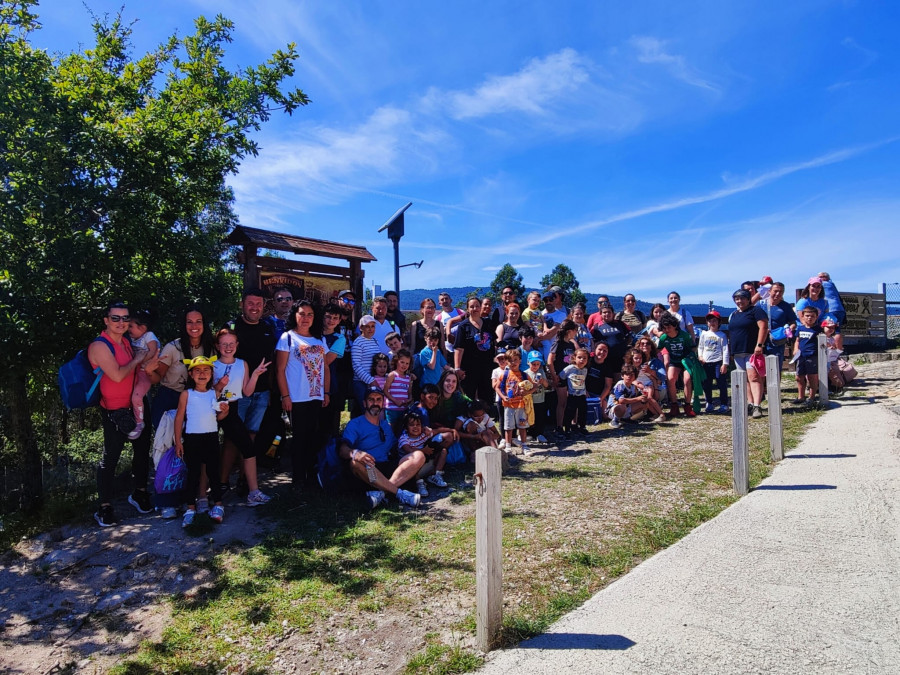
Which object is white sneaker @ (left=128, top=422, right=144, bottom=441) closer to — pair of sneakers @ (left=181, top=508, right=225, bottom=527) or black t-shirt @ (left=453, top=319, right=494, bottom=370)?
pair of sneakers @ (left=181, top=508, right=225, bottom=527)

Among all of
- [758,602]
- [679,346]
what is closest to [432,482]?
[758,602]

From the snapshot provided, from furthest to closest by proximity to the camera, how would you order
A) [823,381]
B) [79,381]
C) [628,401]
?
1. [823,381]
2. [628,401]
3. [79,381]

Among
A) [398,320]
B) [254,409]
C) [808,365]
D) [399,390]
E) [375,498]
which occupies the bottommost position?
[375,498]

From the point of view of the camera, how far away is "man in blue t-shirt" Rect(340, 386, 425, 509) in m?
5.18

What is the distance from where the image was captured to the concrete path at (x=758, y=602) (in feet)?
8.43

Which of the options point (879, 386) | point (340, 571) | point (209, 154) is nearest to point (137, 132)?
point (209, 154)

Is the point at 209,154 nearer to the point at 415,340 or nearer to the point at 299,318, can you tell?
the point at 299,318

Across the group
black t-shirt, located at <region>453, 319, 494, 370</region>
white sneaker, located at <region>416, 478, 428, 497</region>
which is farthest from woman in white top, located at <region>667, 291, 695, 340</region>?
white sneaker, located at <region>416, 478, 428, 497</region>

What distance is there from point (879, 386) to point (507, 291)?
7.35 m

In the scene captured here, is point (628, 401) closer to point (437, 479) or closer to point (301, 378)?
point (437, 479)

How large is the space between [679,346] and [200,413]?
681 centimetres

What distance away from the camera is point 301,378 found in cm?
546

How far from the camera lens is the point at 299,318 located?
218 inches

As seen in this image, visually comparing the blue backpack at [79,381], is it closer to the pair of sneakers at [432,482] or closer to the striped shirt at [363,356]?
the striped shirt at [363,356]
